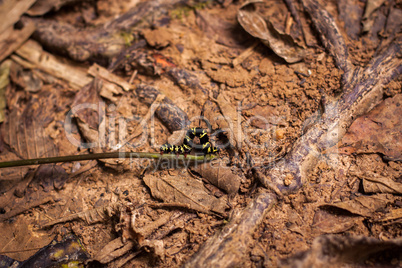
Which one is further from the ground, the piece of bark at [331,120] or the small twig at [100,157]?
the piece of bark at [331,120]

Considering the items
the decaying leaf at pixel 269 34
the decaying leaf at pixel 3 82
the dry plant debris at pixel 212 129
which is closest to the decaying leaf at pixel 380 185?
the dry plant debris at pixel 212 129

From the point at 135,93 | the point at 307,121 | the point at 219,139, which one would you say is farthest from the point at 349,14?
the point at 135,93

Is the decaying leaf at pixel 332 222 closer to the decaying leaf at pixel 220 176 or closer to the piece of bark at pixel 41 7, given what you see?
the decaying leaf at pixel 220 176

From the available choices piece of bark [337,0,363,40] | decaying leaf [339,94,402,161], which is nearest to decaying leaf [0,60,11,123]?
decaying leaf [339,94,402,161]

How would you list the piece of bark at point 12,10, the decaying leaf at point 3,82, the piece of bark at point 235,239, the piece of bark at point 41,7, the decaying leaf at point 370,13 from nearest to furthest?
1. the piece of bark at point 235,239
2. the decaying leaf at point 370,13
3. the decaying leaf at point 3,82
4. the piece of bark at point 12,10
5. the piece of bark at point 41,7

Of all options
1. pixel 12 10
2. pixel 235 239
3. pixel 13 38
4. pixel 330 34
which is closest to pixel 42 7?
pixel 12 10

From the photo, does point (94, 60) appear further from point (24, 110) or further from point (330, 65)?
point (330, 65)

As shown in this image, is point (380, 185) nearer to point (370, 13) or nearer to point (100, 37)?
point (370, 13)

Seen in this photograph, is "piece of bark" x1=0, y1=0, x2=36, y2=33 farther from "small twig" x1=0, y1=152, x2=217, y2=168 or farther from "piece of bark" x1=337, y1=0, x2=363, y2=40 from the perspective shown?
"piece of bark" x1=337, y1=0, x2=363, y2=40
